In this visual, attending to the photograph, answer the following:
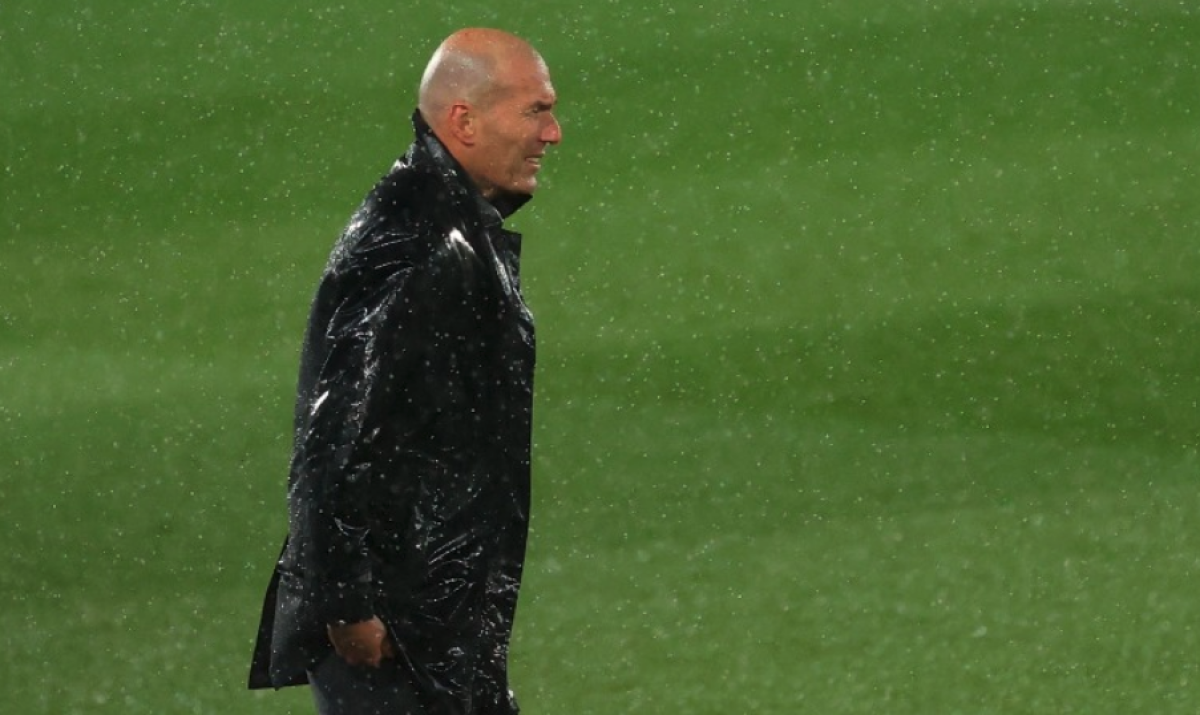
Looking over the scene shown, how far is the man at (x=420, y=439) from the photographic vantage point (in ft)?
7.93

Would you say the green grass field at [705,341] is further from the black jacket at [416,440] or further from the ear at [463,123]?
the ear at [463,123]

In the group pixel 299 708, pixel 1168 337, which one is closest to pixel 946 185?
pixel 1168 337

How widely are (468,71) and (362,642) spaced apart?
2.22 feet

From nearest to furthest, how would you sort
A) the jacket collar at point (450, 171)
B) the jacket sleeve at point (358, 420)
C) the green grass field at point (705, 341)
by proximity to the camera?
1. the jacket sleeve at point (358, 420)
2. the jacket collar at point (450, 171)
3. the green grass field at point (705, 341)

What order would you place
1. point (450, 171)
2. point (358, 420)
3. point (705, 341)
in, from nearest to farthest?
point (358, 420) < point (450, 171) < point (705, 341)

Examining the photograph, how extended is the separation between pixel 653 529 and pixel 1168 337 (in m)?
1.01

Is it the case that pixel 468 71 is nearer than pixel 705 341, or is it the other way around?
pixel 468 71

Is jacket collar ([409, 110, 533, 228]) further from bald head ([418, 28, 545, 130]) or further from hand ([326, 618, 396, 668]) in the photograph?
hand ([326, 618, 396, 668])

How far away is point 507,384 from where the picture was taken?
2.50m

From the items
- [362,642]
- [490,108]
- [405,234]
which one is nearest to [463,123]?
[490,108]

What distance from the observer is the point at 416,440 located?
2461 mm

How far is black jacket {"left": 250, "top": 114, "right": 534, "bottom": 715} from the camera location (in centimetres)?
242

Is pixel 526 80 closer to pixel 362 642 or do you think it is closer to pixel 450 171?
pixel 450 171

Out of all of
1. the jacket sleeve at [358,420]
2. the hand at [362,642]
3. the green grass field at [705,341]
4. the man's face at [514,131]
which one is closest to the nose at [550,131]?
the man's face at [514,131]
